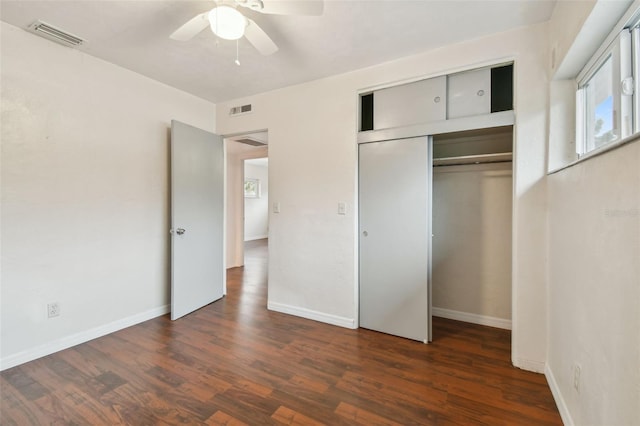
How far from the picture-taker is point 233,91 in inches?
130

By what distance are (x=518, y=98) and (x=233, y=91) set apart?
2.85 meters

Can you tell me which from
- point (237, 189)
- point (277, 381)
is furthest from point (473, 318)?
point (237, 189)

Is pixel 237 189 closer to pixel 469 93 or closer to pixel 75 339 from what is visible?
pixel 75 339

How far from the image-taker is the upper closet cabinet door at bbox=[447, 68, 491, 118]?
2.30 metres

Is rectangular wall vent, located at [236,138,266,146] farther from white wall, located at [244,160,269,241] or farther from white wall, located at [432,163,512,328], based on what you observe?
white wall, located at [244,160,269,241]

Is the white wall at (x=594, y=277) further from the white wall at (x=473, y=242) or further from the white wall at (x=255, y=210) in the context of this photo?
the white wall at (x=255, y=210)

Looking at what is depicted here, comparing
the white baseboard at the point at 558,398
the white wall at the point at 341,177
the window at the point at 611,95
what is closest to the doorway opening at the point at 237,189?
the white wall at the point at 341,177

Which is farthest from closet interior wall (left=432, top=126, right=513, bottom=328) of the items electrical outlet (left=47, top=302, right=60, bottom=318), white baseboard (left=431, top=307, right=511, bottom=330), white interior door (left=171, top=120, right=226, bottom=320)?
electrical outlet (left=47, top=302, right=60, bottom=318)

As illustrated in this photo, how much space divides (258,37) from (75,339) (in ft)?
9.56

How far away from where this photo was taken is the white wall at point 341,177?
6.76 feet

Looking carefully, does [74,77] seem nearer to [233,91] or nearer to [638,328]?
[233,91]

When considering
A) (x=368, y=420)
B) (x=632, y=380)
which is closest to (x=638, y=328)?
(x=632, y=380)

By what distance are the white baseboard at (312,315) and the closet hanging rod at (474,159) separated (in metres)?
1.85

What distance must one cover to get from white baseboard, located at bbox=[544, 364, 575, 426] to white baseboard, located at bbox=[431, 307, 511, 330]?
2.62 ft
